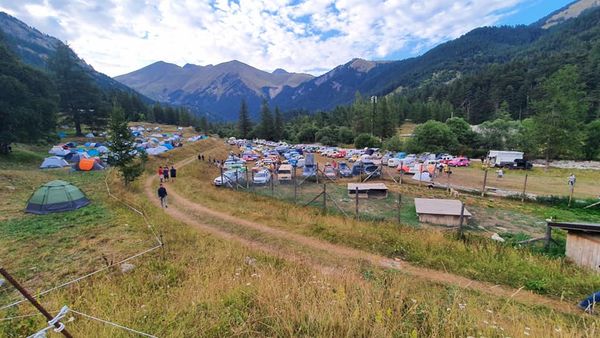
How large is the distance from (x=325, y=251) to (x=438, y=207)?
10056mm

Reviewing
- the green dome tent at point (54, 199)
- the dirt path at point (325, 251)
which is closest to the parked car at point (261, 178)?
the dirt path at point (325, 251)

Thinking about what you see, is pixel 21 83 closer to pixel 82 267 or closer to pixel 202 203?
pixel 202 203

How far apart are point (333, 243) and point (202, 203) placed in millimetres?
10413

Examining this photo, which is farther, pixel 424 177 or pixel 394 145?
pixel 394 145

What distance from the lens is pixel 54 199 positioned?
1520 centimetres

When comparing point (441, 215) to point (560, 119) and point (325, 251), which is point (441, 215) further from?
point (560, 119)

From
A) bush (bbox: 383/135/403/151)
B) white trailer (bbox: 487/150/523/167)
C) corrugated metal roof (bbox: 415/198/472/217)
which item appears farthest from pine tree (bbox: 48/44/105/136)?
white trailer (bbox: 487/150/523/167)

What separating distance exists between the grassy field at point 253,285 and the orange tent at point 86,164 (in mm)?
14538

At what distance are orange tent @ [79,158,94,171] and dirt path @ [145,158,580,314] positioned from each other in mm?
20846

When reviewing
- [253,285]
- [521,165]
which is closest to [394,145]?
[521,165]

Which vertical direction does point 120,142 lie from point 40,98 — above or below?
below

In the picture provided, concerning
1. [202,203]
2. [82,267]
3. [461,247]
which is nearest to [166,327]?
[82,267]

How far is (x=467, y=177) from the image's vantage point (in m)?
33.6

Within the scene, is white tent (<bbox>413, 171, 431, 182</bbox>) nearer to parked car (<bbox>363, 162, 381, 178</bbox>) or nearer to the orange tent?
parked car (<bbox>363, 162, 381, 178</bbox>)
